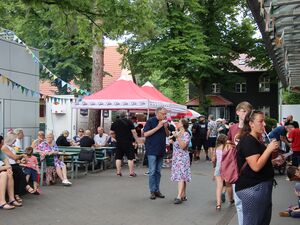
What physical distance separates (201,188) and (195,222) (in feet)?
12.3

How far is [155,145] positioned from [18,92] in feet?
22.0

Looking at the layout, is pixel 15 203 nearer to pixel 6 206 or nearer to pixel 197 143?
pixel 6 206

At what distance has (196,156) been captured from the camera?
18891 mm

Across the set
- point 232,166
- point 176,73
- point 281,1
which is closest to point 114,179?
point 232,166

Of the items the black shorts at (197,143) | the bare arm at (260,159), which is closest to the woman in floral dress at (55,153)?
the bare arm at (260,159)

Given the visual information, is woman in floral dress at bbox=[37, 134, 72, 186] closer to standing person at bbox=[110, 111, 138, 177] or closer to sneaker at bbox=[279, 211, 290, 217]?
standing person at bbox=[110, 111, 138, 177]

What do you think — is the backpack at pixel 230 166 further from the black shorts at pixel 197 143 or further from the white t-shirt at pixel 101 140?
the black shorts at pixel 197 143

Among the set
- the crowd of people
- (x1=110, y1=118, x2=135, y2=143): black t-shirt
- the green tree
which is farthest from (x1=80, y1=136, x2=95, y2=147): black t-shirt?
the green tree

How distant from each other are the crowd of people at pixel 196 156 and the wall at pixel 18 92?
1.41 metres

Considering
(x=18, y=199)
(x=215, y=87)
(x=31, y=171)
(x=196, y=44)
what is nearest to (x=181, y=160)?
(x=18, y=199)

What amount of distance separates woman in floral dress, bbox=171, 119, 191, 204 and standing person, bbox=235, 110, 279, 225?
4.31m

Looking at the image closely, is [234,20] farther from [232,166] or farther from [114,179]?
[232,166]

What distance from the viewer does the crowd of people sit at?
170 inches

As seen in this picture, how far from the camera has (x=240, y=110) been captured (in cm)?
571
